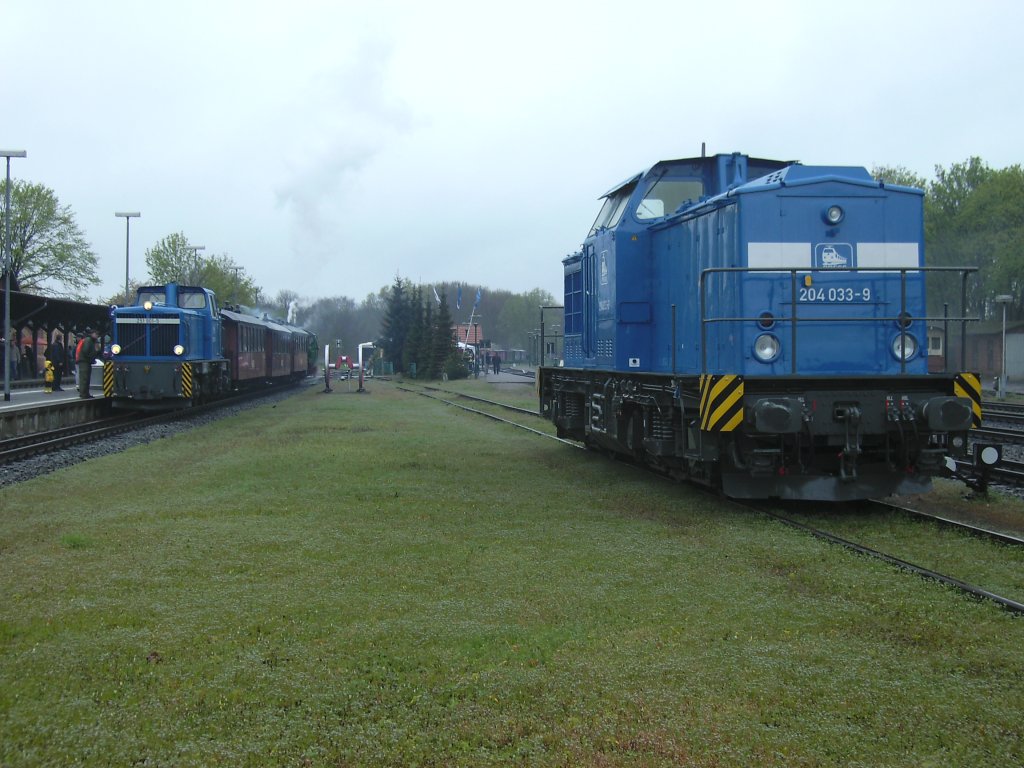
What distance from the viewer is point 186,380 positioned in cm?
2223

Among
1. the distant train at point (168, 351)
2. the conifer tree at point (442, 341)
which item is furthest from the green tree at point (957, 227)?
the distant train at point (168, 351)

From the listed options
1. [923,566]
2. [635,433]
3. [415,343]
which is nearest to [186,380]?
[635,433]

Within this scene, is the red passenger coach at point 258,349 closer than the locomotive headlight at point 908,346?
No

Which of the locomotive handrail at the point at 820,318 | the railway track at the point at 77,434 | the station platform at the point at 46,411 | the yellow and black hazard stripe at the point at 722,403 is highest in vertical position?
the locomotive handrail at the point at 820,318

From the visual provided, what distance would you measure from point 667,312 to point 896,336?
8.75 feet

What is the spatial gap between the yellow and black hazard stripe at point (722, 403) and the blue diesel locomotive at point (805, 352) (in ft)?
0.05

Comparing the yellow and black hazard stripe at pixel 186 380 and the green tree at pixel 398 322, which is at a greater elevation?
the green tree at pixel 398 322

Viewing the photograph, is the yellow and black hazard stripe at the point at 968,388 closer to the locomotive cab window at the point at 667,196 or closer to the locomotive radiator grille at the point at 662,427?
the locomotive radiator grille at the point at 662,427

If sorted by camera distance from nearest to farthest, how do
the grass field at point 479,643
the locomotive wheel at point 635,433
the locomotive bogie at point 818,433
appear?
1. the grass field at point 479,643
2. the locomotive bogie at point 818,433
3. the locomotive wheel at point 635,433

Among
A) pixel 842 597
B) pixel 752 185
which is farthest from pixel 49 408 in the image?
pixel 842 597

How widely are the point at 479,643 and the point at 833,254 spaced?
19.5ft

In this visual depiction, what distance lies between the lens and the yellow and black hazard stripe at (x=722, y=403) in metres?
8.20

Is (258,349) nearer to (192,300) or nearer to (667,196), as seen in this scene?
(192,300)

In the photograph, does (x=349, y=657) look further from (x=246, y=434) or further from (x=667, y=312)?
(x=246, y=434)
